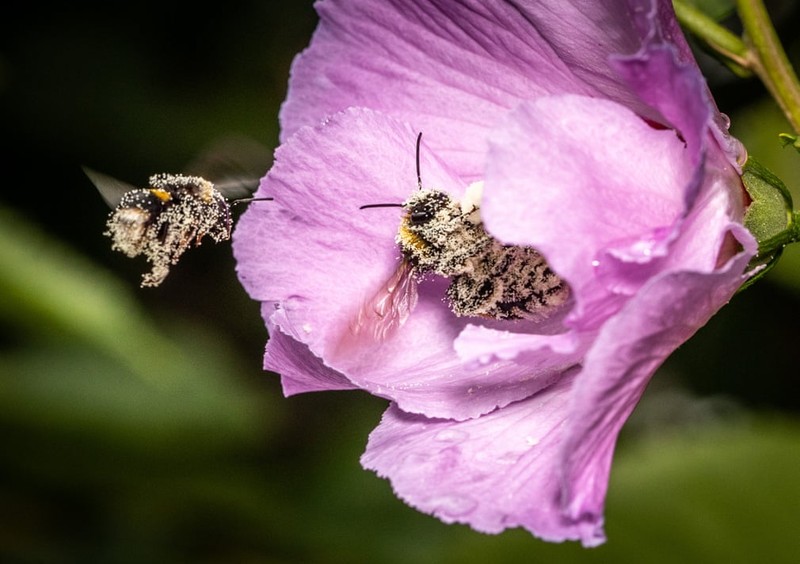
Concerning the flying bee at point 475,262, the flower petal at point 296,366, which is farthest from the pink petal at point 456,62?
the flower petal at point 296,366

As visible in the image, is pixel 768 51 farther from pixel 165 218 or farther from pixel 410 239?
pixel 165 218

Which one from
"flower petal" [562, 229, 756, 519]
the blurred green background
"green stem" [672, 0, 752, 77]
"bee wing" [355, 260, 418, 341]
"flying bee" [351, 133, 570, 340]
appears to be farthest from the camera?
→ the blurred green background

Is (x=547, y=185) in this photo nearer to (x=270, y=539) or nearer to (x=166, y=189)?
(x=166, y=189)

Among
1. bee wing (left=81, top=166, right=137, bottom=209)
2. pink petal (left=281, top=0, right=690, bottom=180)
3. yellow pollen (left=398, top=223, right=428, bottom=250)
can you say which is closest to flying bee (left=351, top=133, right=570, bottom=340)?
yellow pollen (left=398, top=223, right=428, bottom=250)

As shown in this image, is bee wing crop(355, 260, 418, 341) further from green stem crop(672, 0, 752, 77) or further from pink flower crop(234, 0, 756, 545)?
green stem crop(672, 0, 752, 77)

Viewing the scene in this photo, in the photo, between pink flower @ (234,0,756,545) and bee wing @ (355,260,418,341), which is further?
bee wing @ (355,260,418,341)

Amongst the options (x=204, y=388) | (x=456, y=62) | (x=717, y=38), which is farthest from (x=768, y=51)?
(x=204, y=388)

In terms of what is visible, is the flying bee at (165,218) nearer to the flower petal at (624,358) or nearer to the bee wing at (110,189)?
the bee wing at (110,189)
